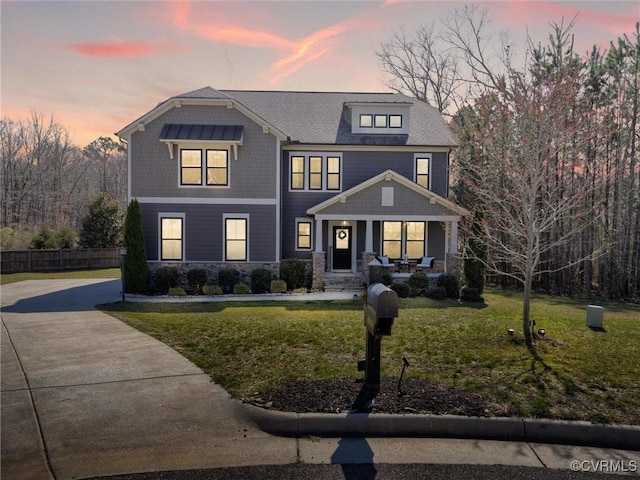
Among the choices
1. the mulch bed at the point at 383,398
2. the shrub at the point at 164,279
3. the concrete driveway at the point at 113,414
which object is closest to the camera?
the concrete driveway at the point at 113,414

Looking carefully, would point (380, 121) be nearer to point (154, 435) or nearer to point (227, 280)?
point (227, 280)

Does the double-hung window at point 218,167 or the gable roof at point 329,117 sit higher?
the gable roof at point 329,117

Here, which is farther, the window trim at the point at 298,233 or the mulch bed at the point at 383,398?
the window trim at the point at 298,233

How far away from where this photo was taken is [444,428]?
4301 millimetres

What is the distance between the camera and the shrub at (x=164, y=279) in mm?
16109

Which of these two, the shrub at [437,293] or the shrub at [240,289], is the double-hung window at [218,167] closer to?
the shrub at [240,289]

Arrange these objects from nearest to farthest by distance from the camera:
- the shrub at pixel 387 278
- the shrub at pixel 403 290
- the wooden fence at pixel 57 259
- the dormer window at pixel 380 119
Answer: the shrub at pixel 403 290, the shrub at pixel 387 278, the dormer window at pixel 380 119, the wooden fence at pixel 57 259

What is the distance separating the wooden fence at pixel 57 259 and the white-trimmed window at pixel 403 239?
61.4ft

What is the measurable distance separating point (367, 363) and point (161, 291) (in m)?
12.9

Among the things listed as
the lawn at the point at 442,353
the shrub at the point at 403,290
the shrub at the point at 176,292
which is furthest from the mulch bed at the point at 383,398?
the shrub at the point at 176,292

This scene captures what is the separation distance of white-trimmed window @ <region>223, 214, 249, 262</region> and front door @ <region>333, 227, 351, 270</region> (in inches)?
161

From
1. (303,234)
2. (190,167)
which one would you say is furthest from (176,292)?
(303,234)

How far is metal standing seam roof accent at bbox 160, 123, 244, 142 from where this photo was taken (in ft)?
54.0

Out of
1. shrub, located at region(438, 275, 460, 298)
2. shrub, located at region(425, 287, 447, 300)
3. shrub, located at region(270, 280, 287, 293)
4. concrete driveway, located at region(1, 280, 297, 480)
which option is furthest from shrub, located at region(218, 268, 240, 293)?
concrete driveway, located at region(1, 280, 297, 480)
